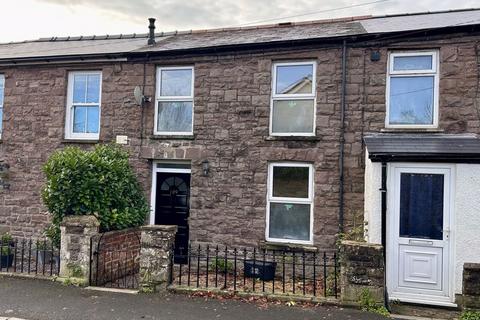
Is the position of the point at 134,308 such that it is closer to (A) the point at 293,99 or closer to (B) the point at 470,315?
(B) the point at 470,315

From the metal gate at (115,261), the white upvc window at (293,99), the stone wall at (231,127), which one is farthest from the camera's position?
the white upvc window at (293,99)

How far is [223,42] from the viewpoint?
30.4ft

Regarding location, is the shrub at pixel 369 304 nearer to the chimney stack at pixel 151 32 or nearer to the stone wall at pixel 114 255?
the stone wall at pixel 114 255

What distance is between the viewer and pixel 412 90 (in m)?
7.96

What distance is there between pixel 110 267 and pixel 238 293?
2777 millimetres

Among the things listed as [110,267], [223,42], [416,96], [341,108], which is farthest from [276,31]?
[110,267]

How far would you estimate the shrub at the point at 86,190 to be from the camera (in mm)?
7629

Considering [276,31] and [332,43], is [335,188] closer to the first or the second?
[332,43]

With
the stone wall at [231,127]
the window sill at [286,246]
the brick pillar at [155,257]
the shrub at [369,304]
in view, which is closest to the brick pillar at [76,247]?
the brick pillar at [155,257]

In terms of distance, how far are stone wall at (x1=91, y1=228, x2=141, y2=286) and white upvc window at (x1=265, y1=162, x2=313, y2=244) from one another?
2876 mm

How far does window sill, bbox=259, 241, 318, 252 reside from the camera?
8.10 m

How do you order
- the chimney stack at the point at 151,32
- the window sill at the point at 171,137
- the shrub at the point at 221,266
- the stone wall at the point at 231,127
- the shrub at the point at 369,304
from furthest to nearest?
the chimney stack at the point at 151,32, the window sill at the point at 171,137, the shrub at the point at 221,266, the stone wall at the point at 231,127, the shrub at the point at 369,304

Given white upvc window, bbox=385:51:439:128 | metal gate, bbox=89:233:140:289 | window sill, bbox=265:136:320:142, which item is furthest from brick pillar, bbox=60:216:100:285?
white upvc window, bbox=385:51:439:128

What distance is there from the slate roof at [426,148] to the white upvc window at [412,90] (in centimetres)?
48
